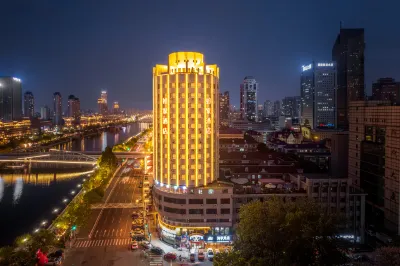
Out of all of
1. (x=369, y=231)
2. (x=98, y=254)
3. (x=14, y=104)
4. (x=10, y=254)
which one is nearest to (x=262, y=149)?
(x=369, y=231)

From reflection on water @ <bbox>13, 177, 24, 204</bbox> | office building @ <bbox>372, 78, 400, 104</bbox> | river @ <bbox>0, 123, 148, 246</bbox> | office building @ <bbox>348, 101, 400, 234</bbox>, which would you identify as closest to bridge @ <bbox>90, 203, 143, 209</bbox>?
river @ <bbox>0, 123, 148, 246</bbox>

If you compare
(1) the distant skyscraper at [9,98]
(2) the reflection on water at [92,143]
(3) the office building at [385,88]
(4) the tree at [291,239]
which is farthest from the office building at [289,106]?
(4) the tree at [291,239]

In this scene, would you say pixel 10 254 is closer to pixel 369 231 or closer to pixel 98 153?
pixel 369 231

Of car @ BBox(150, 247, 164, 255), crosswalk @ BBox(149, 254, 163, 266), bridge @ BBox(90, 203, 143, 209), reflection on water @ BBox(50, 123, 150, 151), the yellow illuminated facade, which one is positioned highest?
the yellow illuminated facade

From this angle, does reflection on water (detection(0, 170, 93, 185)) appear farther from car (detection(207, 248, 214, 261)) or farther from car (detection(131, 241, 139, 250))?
car (detection(207, 248, 214, 261))

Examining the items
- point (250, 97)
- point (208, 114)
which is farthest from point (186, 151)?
point (250, 97)

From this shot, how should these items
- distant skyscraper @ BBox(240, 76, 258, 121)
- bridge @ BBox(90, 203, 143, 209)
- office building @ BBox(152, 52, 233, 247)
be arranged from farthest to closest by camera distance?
distant skyscraper @ BBox(240, 76, 258, 121) < bridge @ BBox(90, 203, 143, 209) < office building @ BBox(152, 52, 233, 247)

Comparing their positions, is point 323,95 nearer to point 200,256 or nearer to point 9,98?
point 200,256
